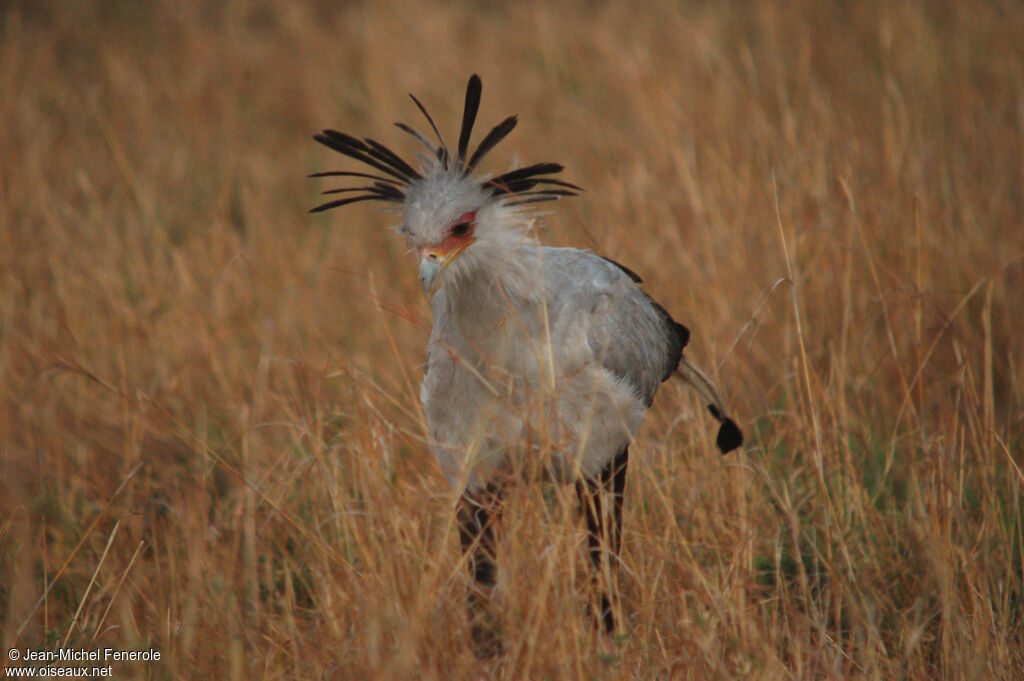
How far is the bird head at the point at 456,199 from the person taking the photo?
8.34 feet

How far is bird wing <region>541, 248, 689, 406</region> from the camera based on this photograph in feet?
9.06

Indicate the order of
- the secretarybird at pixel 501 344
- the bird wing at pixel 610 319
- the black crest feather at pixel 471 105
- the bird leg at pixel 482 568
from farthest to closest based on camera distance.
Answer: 1. the bird wing at pixel 610 319
2. the black crest feather at pixel 471 105
3. the secretarybird at pixel 501 344
4. the bird leg at pixel 482 568

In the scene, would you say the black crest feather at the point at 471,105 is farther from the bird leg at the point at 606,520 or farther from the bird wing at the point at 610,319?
the bird leg at the point at 606,520

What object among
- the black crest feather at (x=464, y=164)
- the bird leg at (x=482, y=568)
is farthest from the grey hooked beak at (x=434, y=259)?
the bird leg at (x=482, y=568)

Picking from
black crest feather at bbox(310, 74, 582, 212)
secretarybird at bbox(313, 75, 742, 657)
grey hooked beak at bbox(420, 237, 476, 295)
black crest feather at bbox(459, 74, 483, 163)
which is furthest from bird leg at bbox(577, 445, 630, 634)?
black crest feather at bbox(459, 74, 483, 163)

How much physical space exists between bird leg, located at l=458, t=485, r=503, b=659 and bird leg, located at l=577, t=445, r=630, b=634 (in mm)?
272

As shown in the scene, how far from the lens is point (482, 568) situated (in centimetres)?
289

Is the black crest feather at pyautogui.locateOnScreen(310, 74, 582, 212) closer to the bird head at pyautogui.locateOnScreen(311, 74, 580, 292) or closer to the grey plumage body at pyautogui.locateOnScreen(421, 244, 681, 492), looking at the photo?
the bird head at pyautogui.locateOnScreen(311, 74, 580, 292)

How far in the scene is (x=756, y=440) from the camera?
377cm

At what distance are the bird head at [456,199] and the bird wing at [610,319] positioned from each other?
215 mm

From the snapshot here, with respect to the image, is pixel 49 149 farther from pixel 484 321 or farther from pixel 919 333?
pixel 919 333

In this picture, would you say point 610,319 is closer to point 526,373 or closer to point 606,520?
point 526,373

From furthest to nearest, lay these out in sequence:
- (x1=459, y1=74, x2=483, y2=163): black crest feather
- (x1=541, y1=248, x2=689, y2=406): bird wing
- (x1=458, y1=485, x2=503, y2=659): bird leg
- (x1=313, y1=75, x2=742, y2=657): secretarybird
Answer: (x1=541, y1=248, x2=689, y2=406): bird wing < (x1=459, y1=74, x2=483, y2=163): black crest feather < (x1=313, y1=75, x2=742, y2=657): secretarybird < (x1=458, y1=485, x2=503, y2=659): bird leg

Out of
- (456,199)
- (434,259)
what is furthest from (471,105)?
(434,259)
